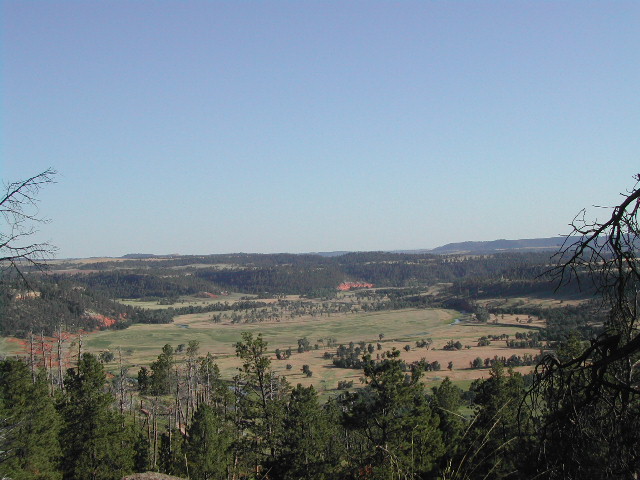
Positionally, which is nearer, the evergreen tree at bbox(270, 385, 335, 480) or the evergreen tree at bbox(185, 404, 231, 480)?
the evergreen tree at bbox(270, 385, 335, 480)

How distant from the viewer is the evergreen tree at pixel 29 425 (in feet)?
67.5

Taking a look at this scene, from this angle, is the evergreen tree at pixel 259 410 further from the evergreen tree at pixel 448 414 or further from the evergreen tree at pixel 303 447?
the evergreen tree at pixel 448 414

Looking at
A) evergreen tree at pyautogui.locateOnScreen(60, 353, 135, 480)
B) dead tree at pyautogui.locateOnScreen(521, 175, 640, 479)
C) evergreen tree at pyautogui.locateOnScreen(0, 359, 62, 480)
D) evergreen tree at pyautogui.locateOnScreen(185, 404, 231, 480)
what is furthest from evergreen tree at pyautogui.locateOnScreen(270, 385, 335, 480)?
dead tree at pyautogui.locateOnScreen(521, 175, 640, 479)

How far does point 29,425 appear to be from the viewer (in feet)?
73.0

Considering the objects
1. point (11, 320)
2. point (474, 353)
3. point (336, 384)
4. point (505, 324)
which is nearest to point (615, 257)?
point (336, 384)

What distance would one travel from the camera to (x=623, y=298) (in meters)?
2.92

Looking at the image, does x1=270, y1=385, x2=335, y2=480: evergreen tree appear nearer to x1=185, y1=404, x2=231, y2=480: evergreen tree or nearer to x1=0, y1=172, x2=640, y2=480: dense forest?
x1=0, y1=172, x2=640, y2=480: dense forest

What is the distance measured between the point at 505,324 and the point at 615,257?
348 feet

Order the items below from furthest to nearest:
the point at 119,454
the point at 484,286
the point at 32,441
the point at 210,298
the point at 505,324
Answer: the point at 210,298 → the point at 484,286 → the point at 505,324 → the point at 119,454 → the point at 32,441

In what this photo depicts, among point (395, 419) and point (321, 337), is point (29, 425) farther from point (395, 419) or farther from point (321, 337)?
point (321, 337)

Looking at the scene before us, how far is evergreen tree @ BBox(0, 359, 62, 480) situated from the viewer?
20578 mm

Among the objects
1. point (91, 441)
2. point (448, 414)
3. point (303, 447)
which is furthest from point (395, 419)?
point (91, 441)

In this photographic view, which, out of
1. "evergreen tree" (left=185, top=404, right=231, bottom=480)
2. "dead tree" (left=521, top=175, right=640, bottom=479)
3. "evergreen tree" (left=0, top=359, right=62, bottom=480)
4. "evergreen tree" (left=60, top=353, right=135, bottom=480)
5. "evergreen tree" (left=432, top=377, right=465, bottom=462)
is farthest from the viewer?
"evergreen tree" (left=432, top=377, right=465, bottom=462)

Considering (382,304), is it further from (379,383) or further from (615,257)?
(615,257)
